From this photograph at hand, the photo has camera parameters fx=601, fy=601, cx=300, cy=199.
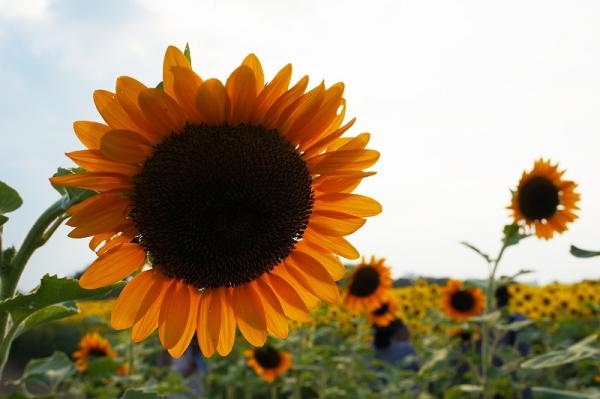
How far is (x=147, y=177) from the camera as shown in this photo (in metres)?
1.66

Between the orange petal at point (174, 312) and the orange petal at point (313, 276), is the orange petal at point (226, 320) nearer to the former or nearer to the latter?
the orange petal at point (174, 312)

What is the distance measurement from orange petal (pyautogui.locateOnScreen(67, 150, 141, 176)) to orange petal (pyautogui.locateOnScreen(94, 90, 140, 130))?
0.09 metres

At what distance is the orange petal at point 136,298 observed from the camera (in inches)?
69.1

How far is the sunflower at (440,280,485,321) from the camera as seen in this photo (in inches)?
279

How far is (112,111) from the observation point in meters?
1.55

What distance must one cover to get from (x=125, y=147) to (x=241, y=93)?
0.34 m

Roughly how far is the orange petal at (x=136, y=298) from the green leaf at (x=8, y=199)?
382mm

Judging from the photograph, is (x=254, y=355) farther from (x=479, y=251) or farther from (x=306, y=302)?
(x=306, y=302)

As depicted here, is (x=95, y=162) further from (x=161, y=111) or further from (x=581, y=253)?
(x=581, y=253)

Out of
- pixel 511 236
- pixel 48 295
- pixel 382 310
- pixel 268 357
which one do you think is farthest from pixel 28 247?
pixel 382 310

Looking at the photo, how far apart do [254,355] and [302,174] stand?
4566 millimetres

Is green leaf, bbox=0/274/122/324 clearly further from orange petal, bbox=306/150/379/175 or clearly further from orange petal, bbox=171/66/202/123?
orange petal, bbox=306/150/379/175

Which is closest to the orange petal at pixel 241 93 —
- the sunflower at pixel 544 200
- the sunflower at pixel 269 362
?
the sunflower at pixel 544 200

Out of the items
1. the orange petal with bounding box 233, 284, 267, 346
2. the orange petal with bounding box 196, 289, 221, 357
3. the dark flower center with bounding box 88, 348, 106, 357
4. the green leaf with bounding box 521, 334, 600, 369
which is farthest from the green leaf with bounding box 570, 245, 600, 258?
the dark flower center with bounding box 88, 348, 106, 357
